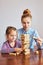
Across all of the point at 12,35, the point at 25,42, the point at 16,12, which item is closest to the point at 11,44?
the point at 12,35

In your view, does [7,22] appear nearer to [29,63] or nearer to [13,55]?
[13,55]

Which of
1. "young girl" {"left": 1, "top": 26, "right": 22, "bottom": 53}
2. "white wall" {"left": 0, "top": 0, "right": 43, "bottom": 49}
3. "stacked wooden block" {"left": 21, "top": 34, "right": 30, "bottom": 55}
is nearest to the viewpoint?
"stacked wooden block" {"left": 21, "top": 34, "right": 30, "bottom": 55}

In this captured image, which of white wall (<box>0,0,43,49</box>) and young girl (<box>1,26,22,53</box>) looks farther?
white wall (<box>0,0,43,49</box>)

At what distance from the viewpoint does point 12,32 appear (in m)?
1.52

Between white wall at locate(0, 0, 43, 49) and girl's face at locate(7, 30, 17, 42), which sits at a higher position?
white wall at locate(0, 0, 43, 49)

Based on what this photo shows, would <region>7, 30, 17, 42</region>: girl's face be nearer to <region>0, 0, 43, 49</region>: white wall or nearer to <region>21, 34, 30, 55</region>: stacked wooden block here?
<region>21, 34, 30, 55</region>: stacked wooden block

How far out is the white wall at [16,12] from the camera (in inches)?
107

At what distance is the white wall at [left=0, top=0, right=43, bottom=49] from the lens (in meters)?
2.72

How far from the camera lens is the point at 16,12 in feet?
9.11

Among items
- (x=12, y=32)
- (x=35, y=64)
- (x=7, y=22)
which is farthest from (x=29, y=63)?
(x=7, y=22)

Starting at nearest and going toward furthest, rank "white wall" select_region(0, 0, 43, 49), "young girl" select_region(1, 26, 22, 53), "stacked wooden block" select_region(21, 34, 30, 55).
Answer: "stacked wooden block" select_region(21, 34, 30, 55), "young girl" select_region(1, 26, 22, 53), "white wall" select_region(0, 0, 43, 49)

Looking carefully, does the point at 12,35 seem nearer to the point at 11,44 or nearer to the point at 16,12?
the point at 11,44

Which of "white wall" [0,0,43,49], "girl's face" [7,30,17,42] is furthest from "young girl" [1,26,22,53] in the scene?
"white wall" [0,0,43,49]

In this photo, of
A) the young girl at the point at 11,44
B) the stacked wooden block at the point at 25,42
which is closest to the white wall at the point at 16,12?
the young girl at the point at 11,44
